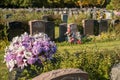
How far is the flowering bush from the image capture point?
8.29 m

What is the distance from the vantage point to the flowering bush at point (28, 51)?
8289 mm

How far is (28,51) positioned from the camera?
327 inches

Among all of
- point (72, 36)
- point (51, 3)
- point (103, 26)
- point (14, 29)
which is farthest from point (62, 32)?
point (51, 3)

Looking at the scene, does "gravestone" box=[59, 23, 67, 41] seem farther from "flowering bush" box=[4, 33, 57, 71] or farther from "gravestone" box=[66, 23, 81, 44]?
"flowering bush" box=[4, 33, 57, 71]

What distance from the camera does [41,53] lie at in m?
8.45

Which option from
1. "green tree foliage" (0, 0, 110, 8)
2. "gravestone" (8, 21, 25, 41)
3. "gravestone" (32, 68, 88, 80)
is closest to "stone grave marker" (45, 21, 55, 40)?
"gravestone" (8, 21, 25, 41)

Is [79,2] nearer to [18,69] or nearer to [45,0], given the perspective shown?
[45,0]

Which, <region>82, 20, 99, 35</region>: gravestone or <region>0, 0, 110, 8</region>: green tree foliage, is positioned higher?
<region>82, 20, 99, 35</region>: gravestone

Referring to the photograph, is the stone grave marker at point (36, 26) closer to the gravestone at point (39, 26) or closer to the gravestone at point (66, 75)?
the gravestone at point (39, 26)

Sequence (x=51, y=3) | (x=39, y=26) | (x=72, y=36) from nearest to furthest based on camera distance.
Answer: (x=72, y=36)
(x=39, y=26)
(x=51, y=3)

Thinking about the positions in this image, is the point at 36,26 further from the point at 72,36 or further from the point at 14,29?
the point at 72,36

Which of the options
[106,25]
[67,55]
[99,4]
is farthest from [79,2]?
[67,55]

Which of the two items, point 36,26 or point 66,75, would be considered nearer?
point 66,75

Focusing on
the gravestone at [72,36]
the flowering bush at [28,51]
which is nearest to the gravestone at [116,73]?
the flowering bush at [28,51]
